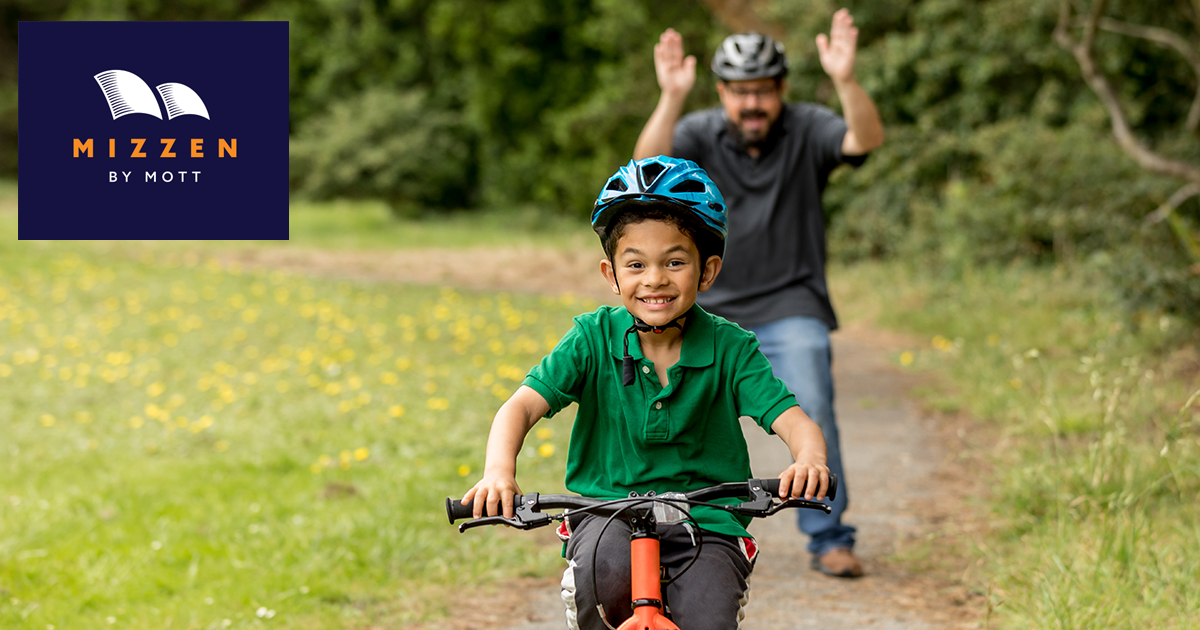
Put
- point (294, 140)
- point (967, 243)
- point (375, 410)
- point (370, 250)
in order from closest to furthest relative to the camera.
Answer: point (375, 410) → point (967, 243) → point (370, 250) → point (294, 140)

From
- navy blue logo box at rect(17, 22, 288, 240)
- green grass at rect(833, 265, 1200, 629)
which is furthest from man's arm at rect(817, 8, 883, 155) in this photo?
navy blue logo box at rect(17, 22, 288, 240)

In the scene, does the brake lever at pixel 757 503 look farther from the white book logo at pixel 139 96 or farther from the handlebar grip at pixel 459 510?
the white book logo at pixel 139 96

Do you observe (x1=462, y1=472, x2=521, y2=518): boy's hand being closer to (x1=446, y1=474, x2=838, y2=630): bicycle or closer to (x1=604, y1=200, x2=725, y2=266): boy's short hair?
(x1=446, y1=474, x2=838, y2=630): bicycle

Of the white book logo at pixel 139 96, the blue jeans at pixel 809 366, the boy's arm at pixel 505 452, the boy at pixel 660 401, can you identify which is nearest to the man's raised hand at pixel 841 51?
the blue jeans at pixel 809 366

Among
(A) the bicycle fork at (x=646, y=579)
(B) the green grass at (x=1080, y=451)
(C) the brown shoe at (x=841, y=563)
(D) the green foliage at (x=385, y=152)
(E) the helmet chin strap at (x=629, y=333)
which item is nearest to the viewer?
(A) the bicycle fork at (x=646, y=579)

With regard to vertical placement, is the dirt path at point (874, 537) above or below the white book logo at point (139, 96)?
below

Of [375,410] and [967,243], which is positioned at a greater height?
[967,243]

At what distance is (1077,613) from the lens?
3.58 m

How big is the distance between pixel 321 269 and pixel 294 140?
37.6 ft

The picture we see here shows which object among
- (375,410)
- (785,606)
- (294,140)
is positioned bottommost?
(785,606)

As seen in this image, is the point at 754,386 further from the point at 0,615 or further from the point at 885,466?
the point at 885,466

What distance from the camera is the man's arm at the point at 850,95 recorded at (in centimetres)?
425

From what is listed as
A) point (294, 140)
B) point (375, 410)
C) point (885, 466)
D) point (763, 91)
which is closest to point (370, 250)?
point (294, 140)

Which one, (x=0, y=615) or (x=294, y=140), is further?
(x=294, y=140)
